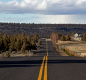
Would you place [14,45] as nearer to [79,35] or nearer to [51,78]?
[51,78]

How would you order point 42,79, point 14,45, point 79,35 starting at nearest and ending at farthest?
point 42,79 < point 14,45 < point 79,35

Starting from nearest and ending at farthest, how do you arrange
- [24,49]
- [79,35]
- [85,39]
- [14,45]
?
[24,49] < [14,45] < [85,39] < [79,35]

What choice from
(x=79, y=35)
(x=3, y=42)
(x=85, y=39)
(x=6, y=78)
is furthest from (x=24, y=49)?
(x=79, y=35)

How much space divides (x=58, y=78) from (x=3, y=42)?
7475 cm

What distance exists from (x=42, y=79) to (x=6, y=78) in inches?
60.3

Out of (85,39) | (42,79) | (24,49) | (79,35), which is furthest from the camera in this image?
(79,35)

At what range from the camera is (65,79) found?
22.4 ft

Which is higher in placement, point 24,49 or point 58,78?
point 58,78

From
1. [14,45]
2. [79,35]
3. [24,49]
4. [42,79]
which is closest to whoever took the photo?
[42,79]

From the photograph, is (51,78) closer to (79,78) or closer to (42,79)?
(42,79)

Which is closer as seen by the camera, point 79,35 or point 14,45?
point 14,45

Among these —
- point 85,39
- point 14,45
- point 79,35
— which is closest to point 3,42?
point 14,45

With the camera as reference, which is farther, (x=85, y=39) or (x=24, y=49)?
(x=85, y=39)

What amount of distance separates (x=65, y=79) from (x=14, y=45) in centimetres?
6908
